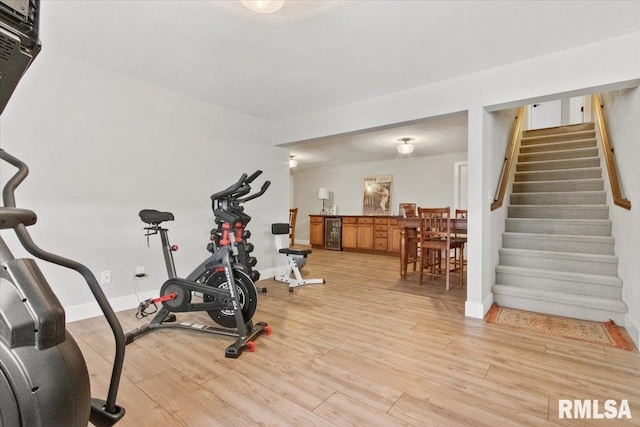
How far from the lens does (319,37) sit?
7.40 feet

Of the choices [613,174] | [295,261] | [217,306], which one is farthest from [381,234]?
[217,306]

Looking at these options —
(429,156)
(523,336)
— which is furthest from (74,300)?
(429,156)

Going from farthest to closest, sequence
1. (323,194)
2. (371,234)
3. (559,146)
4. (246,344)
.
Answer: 1. (323,194)
2. (371,234)
3. (559,146)
4. (246,344)

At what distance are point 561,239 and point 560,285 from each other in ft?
2.02

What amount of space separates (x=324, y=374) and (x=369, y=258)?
4526mm

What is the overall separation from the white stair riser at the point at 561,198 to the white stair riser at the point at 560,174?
1.45 ft

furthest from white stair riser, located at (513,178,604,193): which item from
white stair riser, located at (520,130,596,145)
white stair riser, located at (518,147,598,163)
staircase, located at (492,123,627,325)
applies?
white stair riser, located at (520,130,596,145)

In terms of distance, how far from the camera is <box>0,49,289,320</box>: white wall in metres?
2.45

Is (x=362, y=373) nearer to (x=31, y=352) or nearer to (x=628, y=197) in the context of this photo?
(x=31, y=352)

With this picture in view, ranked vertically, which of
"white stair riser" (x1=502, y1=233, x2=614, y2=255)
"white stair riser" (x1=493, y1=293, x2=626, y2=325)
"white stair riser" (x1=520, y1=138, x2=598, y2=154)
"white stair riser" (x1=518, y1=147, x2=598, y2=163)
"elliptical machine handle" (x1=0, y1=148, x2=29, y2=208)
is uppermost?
"white stair riser" (x1=520, y1=138, x2=598, y2=154)

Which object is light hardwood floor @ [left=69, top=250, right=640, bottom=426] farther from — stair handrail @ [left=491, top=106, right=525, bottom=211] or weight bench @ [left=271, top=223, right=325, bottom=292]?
stair handrail @ [left=491, top=106, right=525, bottom=211]

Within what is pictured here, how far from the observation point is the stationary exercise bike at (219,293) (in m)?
2.25

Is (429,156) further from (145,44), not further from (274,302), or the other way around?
(145,44)

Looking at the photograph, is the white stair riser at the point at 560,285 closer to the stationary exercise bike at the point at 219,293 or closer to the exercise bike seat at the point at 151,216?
the stationary exercise bike at the point at 219,293
